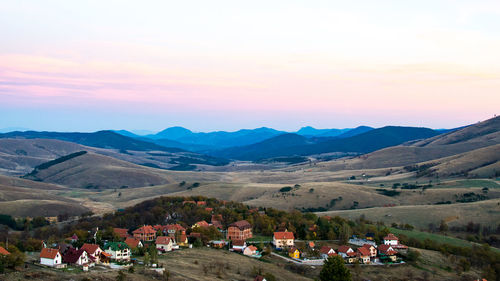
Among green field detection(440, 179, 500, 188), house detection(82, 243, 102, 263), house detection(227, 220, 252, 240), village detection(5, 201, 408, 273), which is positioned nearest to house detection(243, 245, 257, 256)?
village detection(5, 201, 408, 273)

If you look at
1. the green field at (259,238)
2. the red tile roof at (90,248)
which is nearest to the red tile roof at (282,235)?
the green field at (259,238)

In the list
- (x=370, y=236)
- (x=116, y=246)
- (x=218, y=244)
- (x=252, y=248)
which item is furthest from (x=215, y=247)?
(x=370, y=236)

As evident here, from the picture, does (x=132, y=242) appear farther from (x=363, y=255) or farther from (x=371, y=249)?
(x=371, y=249)

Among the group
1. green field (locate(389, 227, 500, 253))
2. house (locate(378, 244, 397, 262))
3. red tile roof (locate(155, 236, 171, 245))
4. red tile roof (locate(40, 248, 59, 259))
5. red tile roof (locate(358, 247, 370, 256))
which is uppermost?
red tile roof (locate(40, 248, 59, 259))

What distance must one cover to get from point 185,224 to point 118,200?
10202cm

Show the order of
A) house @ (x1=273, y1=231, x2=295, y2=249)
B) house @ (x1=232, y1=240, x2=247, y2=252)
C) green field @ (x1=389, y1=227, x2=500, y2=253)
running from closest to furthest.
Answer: house @ (x1=232, y1=240, x2=247, y2=252), house @ (x1=273, y1=231, x2=295, y2=249), green field @ (x1=389, y1=227, x2=500, y2=253)

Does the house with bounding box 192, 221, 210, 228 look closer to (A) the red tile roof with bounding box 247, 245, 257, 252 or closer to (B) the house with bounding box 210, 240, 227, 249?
(B) the house with bounding box 210, 240, 227, 249

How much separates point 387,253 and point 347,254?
23.0 ft

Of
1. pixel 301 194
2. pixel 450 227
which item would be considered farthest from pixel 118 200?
pixel 450 227

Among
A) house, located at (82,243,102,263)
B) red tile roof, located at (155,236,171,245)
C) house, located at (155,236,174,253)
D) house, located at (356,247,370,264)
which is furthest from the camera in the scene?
house, located at (356,247,370,264)

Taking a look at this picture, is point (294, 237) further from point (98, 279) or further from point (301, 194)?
point (301, 194)

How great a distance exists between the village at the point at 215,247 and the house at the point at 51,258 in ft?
0.36

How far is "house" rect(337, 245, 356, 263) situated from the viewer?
64.0 m

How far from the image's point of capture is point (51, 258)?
4884 cm
